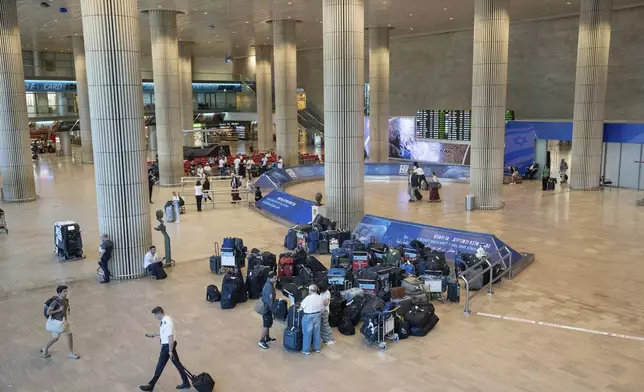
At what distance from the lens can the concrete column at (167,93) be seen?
31.0 metres

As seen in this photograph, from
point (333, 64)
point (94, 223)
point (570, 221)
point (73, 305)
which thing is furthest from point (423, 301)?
point (94, 223)

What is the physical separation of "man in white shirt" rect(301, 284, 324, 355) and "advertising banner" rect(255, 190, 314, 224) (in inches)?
402

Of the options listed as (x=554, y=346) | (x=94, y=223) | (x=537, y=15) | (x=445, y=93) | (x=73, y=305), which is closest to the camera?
(x=554, y=346)

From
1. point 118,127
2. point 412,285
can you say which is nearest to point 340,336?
point 412,285

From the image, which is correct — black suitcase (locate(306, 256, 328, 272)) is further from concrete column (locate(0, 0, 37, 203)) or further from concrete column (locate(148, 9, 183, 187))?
concrete column (locate(148, 9, 183, 187))

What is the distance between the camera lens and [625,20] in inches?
1281

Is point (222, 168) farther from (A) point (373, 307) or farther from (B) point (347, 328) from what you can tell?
(A) point (373, 307)

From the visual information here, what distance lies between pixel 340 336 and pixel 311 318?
1.12 meters

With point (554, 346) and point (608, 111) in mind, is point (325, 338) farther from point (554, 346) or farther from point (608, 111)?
point (608, 111)

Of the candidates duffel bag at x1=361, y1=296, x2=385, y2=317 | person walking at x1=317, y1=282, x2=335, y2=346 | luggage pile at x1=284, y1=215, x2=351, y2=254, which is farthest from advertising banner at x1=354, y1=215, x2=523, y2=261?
person walking at x1=317, y1=282, x2=335, y2=346

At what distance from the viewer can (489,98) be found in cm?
2364

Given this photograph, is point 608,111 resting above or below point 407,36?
below

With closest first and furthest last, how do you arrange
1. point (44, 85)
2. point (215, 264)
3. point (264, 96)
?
point (215, 264) → point (44, 85) → point (264, 96)

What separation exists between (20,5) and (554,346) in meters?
28.1
